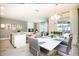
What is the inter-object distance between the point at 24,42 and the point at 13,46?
0.22 metres

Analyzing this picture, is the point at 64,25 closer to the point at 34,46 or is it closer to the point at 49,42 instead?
the point at 49,42

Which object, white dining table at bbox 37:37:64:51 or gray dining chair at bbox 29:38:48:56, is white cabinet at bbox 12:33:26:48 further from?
white dining table at bbox 37:37:64:51

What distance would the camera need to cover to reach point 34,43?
2248 millimetres

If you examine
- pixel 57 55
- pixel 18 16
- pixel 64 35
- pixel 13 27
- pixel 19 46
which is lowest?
pixel 57 55

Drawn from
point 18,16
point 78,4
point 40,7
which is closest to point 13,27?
point 18,16

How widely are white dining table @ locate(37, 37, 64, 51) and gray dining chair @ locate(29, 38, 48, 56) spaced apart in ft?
0.22

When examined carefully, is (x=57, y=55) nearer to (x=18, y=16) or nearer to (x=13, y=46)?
(x=13, y=46)

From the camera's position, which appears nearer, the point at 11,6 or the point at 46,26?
the point at 11,6

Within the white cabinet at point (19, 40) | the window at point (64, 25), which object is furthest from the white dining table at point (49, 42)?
the white cabinet at point (19, 40)

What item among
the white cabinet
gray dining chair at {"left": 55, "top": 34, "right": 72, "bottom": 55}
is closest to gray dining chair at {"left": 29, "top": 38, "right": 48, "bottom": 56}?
the white cabinet

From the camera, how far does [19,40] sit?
7.58 feet

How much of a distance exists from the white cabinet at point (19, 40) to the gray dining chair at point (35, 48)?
142 mm

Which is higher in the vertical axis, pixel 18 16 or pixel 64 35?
pixel 18 16

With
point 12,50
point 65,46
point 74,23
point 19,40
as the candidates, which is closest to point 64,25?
point 74,23
